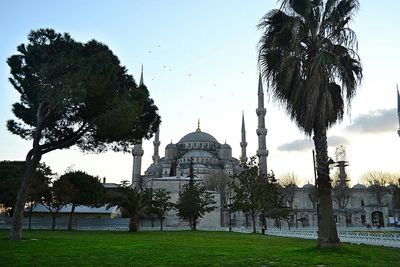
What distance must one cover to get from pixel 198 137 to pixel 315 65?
88.6 meters

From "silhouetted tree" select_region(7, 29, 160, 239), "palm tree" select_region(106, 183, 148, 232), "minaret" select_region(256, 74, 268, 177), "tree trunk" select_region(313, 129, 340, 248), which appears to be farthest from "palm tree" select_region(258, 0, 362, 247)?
"minaret" select_region(256, 74, 268, 177)

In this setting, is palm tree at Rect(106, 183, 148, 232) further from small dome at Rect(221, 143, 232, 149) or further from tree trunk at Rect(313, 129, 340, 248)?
small dome at Rect(221, 143, 232, 149)

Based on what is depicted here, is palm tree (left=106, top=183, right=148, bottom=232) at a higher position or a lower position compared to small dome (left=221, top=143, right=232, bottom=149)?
lower

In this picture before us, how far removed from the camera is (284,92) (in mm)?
14930

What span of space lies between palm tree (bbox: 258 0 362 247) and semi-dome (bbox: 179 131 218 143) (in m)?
86.4

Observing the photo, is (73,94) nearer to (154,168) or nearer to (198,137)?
(154,168)

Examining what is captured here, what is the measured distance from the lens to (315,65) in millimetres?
13914

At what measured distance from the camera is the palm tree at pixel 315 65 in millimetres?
13844

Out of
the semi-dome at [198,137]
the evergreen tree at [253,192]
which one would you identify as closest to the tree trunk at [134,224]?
the evergreen tree at [253,192]

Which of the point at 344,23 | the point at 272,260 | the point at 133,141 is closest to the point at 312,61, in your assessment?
the point at 344,23

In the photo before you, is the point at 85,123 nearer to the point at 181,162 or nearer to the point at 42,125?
the point at 42,125

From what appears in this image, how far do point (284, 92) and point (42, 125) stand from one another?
1303 centimetres

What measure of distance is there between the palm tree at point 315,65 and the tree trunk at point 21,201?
13183 mm

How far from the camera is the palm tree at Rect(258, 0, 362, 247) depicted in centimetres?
1384
